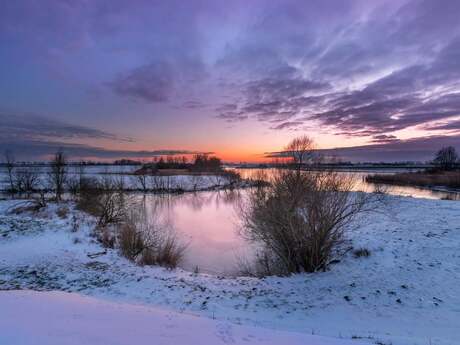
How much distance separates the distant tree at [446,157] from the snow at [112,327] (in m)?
90.8

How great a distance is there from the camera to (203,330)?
13.5 ft

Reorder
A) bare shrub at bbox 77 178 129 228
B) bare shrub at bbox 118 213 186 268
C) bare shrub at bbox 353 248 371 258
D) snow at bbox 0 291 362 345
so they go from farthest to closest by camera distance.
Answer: bare shrub at bbox 77 178 129 228 < bare shrub at bbox 118 213 186 268 < bare shrub at bbox 353 248 371 258 < snow at bbox 0 291 362 345

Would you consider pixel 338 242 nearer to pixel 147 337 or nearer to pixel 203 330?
pixel 203 330

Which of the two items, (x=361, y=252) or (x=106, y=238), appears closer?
(x=361, y=252)

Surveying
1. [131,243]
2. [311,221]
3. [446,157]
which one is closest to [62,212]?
[131,243]

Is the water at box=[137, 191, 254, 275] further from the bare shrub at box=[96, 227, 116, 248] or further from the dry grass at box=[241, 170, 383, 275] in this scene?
the bare shrub at box=[96, 227, 116, 248]

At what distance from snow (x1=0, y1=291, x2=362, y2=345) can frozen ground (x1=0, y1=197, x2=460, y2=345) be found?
12.1 inches

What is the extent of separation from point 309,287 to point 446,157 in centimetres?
9241

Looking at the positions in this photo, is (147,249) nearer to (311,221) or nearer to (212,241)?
(212,241)

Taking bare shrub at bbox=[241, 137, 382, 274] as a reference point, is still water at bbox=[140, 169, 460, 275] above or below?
below

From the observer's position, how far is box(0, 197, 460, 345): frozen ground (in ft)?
15.9

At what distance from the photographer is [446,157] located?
74.2 m

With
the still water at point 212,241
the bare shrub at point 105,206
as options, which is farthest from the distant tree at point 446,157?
the bare shrub at point 105,206

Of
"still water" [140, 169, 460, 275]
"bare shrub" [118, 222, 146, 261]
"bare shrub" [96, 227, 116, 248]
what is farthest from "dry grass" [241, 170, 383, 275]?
"bare shrub" [96, 227, 116, 248]
